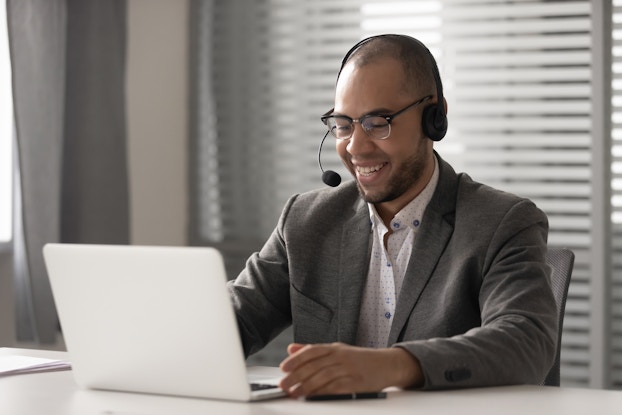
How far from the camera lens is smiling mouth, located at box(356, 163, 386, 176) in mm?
1866

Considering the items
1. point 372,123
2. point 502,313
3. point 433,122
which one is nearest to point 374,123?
point 372,123

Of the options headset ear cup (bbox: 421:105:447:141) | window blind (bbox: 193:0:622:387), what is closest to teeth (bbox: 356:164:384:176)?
headset ear cup (bbox: 421:105:447:141)

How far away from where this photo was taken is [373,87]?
1.82 metres

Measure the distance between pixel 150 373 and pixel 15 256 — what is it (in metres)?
2.31

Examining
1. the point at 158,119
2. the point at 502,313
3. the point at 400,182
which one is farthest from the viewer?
the point at 158,119

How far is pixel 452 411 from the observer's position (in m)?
1.32

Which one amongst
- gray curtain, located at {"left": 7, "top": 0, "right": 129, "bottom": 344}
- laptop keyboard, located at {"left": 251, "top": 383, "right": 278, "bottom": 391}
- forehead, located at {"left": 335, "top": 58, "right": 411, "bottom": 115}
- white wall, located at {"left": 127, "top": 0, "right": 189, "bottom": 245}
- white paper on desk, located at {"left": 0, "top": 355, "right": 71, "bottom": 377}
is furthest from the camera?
white wall, located at {"left": 127, "top": 0, "right": 189, "bottom": 245}

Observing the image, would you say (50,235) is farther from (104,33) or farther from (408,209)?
(408,209)

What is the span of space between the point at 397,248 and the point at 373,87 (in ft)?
1.08

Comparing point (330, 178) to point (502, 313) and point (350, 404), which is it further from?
point (350, 404)

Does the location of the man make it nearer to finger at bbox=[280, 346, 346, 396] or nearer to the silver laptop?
finger at bbox=[280, 346, 346, 396]

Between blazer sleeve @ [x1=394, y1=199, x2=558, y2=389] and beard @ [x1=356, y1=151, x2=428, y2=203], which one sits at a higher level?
beard @ [x1=356, y1=151, x2=428, y2=203]

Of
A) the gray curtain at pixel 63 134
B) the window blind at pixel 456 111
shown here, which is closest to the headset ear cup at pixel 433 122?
the window blind at pixel 456 111

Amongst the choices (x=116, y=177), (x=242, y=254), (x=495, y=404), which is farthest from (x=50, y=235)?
(x=495, y=404)
